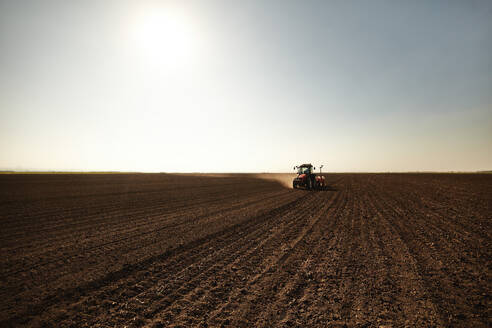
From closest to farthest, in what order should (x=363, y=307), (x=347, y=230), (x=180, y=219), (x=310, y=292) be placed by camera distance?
1. (x=363, y=307)
2. (x=310, y=292)
3. (x=347, y=230)
4. (x=180, y=219)

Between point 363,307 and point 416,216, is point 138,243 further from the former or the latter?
point 416,216

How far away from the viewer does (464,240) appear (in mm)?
5949

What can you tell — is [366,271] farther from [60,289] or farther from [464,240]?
[60,289]

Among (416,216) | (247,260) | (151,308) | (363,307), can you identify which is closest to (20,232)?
(151,308)

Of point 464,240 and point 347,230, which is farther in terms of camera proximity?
point 347,230

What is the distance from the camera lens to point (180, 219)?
878 cm

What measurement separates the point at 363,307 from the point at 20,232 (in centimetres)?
1047

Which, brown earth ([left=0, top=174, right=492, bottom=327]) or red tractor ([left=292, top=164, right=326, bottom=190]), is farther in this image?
red tractor ([left=292, top=164, right=326, bottom=190])

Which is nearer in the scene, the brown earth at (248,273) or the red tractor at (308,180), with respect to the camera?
the brown earth at (248,273)

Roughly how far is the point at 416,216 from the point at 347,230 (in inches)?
174

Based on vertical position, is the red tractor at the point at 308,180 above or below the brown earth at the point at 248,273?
above

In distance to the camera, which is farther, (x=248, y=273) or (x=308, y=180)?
(x=308, y=180)

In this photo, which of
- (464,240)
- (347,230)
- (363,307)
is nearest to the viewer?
(363,307)

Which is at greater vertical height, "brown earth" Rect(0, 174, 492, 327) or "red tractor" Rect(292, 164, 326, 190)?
"red tractor" Rect(292, 164, 326, 190)
